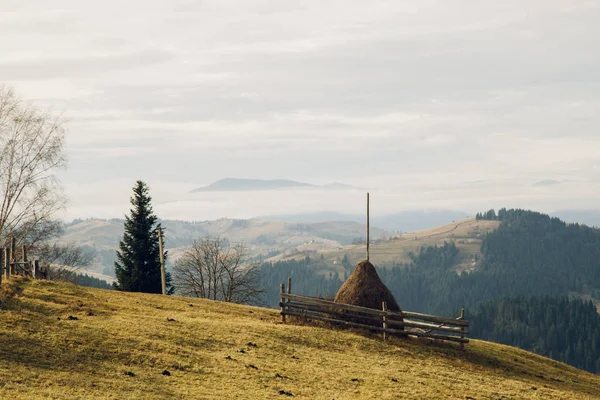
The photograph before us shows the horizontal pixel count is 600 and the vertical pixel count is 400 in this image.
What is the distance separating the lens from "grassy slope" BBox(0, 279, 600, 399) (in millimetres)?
27359

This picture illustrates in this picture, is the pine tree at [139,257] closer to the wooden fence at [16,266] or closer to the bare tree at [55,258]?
the bare tree at [55,258]

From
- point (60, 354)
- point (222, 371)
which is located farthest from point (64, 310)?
point (222, 371)

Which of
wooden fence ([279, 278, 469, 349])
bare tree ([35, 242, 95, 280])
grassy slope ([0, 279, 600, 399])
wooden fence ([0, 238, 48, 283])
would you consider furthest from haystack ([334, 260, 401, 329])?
bare tree ([35, 242, 95, 280])

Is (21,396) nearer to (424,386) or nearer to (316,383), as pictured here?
(316,383)

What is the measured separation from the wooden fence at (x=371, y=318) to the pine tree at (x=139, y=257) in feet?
94.2

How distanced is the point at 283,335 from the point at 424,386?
10.7 meters

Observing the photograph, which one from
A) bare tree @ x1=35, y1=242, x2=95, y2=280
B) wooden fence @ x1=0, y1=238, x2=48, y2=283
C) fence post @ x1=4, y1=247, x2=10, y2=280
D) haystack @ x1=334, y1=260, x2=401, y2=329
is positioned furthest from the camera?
bare tree @ x1=35, y1=242, x2=95, y2=280

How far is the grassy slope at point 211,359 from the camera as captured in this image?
27.4 meters

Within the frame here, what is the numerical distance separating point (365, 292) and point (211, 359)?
53.3 feet

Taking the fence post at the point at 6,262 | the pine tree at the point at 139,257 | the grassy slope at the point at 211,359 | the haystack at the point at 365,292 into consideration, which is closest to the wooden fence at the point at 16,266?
the fence post at the point at 6,262

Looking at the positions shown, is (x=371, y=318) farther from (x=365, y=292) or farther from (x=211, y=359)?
(x=211, y=359)

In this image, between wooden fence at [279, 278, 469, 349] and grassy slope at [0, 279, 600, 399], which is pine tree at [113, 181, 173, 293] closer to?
grassy slope at [0, 279, 600, 399]

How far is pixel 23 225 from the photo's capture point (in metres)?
67.8

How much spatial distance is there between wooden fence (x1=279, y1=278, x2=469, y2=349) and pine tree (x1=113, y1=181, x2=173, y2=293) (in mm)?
28723
